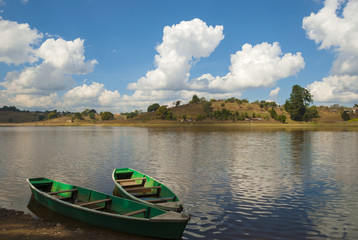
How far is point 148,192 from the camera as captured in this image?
17.7 metres

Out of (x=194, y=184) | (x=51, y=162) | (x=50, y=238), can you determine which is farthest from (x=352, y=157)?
(x=51, y=162)

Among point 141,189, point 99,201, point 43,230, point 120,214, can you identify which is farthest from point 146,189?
point 43,230

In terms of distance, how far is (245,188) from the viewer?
67.7ft

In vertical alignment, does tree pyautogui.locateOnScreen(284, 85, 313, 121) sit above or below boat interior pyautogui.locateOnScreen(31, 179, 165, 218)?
above

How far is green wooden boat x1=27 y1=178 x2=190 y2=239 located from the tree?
7657 inches

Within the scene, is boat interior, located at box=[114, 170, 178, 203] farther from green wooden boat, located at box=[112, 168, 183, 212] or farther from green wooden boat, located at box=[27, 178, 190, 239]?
green wooden boat, located at box=[27, 178, 190, 239]

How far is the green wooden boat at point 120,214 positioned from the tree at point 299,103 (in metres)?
194

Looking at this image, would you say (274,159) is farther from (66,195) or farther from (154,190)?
(66,195)

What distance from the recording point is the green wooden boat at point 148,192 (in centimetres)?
1344

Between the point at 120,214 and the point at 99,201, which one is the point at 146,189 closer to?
the point at 99,201

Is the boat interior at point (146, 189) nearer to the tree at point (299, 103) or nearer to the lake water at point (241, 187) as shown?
the lake water at point (241, 187)

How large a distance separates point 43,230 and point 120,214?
4.31m

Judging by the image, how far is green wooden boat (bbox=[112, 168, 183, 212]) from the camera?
13.4 m

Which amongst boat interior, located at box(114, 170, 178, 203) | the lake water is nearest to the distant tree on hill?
the lake water
